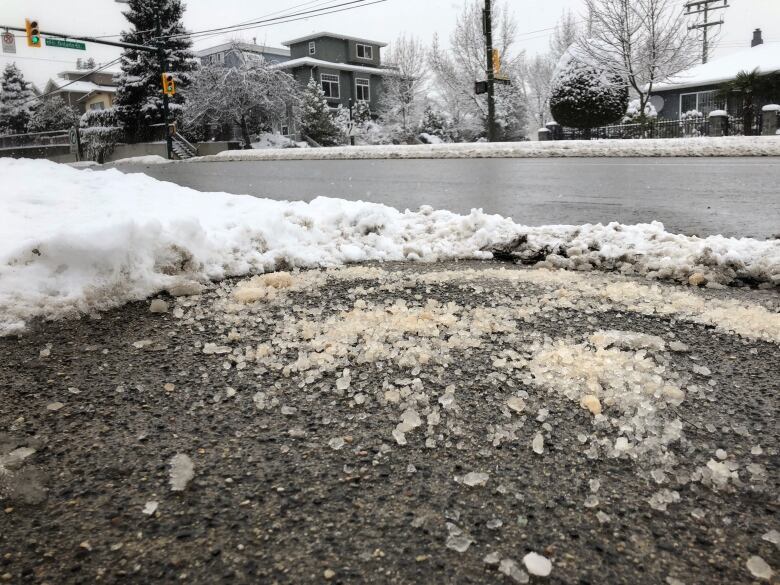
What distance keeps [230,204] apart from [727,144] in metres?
13.7

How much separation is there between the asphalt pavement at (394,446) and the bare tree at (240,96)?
30.5 metres

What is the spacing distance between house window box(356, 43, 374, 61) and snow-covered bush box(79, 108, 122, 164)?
71.0 feet

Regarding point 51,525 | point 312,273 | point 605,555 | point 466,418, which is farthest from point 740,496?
point 312,273

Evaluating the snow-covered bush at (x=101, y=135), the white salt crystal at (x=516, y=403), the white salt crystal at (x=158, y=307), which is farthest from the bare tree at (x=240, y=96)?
the white salt crystal at (x=516, y=403)

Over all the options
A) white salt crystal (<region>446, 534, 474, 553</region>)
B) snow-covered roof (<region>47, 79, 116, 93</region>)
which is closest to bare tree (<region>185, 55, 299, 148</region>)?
snow-covered roof (<region>47, 79, 116, 93</region>)

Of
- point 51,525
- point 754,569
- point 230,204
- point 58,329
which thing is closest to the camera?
point 754,569

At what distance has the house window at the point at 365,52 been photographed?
46.5 m

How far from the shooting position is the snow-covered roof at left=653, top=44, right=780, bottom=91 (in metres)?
27.5

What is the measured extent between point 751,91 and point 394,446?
2457 centimetres

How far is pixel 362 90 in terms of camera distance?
1800 inches

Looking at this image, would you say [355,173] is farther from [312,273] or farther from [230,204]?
[312,273]

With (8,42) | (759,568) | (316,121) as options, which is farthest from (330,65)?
(759,568)

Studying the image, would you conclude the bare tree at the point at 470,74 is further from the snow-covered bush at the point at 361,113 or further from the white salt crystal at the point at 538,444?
the white salt crystal at the point at 538,444

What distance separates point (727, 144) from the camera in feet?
45.3
